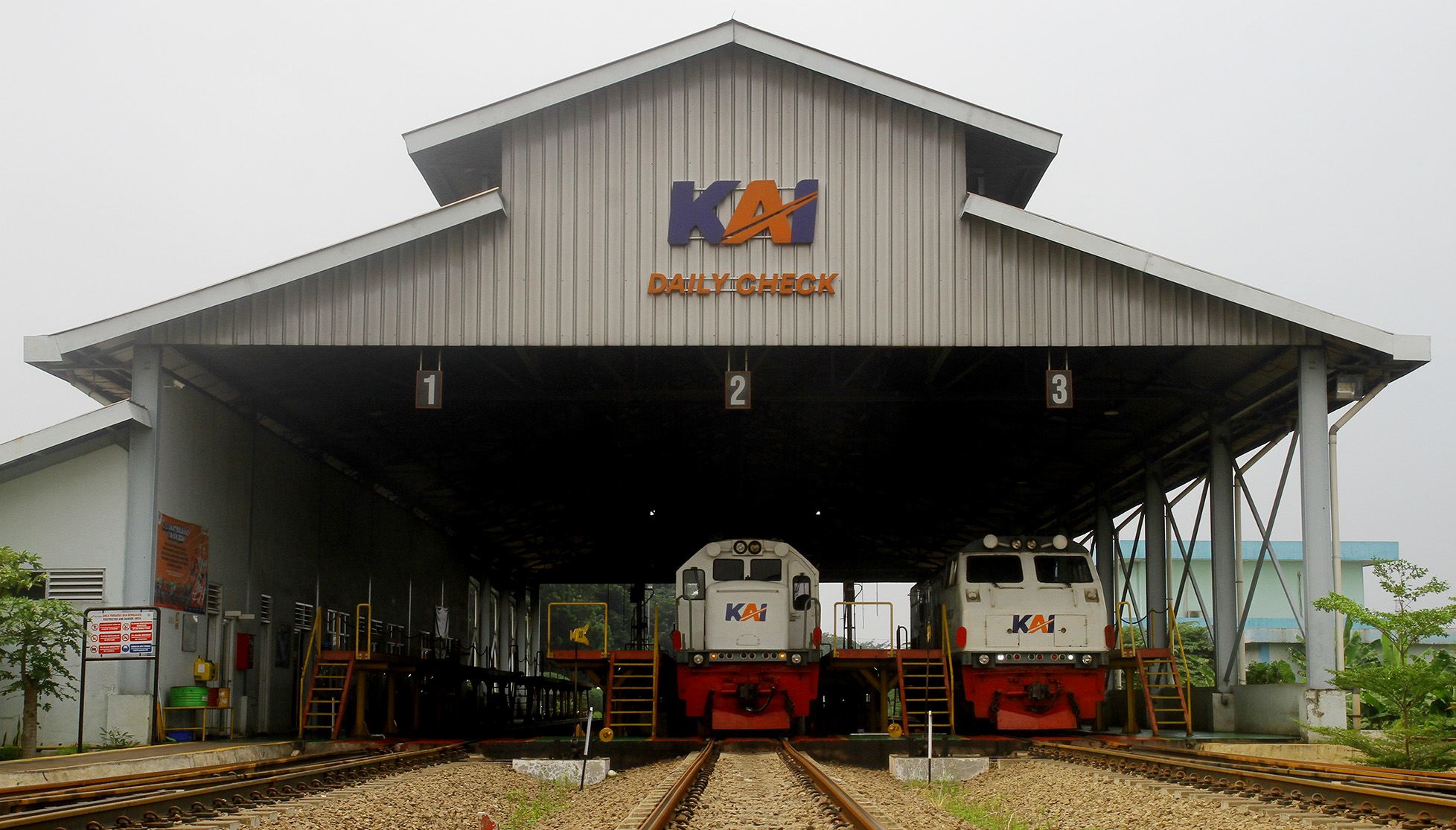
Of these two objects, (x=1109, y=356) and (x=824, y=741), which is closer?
(x=824, y=741)

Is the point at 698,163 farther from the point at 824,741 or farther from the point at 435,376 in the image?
the point at 824,741

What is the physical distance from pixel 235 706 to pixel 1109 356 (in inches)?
616

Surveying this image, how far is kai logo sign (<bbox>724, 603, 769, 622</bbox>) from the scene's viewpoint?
21000 millimetres

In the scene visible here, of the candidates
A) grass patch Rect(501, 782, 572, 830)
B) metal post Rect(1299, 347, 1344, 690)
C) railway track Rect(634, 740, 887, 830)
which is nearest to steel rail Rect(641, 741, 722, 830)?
railway track Rect(634, 740, 887, 830)

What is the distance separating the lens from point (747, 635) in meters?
20.9

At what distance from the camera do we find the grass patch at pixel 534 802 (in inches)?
410

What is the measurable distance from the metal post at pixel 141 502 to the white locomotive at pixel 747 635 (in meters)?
7.90

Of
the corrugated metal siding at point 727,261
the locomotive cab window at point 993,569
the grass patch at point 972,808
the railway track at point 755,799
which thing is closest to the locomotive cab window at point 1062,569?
the locomotive cab window at point 993,569

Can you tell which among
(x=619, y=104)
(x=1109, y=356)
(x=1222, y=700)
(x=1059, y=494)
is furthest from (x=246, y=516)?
(x=1059, y=494)

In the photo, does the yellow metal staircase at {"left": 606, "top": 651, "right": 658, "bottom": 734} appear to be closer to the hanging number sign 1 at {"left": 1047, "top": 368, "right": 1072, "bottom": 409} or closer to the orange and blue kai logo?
the orange and blue kai logo

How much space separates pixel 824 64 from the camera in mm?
18016

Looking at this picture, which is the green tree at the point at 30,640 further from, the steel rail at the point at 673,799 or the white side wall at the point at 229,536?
the steel rail at the point at 673,799

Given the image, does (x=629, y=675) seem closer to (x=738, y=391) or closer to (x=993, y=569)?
(x=738, y=391)

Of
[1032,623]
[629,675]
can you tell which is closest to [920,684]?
[1032,623]
